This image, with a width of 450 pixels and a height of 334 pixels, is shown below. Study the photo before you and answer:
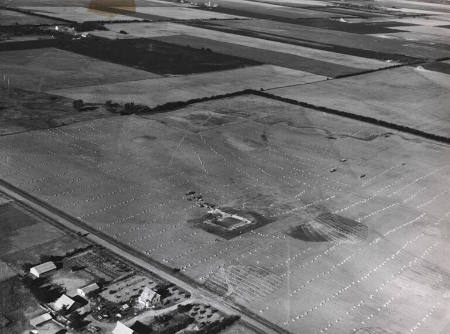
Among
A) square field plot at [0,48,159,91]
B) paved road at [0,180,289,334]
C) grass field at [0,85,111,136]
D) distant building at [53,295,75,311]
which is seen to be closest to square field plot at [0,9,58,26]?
square field plot at [0,48,159,91]

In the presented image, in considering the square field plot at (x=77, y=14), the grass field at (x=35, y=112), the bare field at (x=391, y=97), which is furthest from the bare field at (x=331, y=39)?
the grass field at (x=35, y=112)

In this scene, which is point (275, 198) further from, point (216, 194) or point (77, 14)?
point (77, 14)

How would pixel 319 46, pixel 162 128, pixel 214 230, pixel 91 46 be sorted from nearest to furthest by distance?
pixel 214 230 < pixel 162 128 < pixel 91 46 < pixel 319 46

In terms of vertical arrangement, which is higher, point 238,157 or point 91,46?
point 91,46

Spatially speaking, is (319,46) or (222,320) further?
(319,46)

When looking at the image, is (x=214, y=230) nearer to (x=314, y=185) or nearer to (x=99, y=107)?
(x=314, y=185)

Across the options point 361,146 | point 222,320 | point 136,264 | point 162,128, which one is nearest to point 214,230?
point 136,264

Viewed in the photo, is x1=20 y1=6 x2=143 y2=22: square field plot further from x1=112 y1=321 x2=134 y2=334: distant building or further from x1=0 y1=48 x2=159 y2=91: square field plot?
x1=112 y1=321 x2=134 y2=334: distant building
